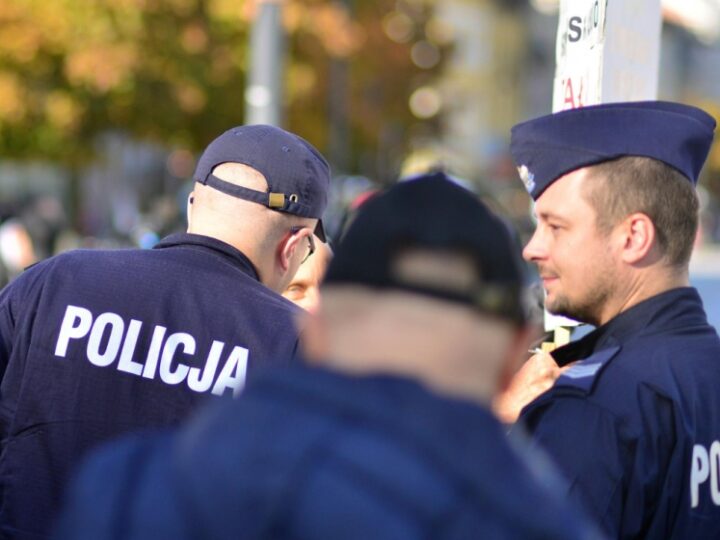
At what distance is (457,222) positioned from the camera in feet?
5.24

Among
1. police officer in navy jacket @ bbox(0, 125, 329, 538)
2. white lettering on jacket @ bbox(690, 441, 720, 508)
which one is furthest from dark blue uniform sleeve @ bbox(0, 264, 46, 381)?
white lettering on jacket @ bbox(690, 441, 720, 508)

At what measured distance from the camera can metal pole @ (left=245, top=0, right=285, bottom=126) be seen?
→ 10305mm

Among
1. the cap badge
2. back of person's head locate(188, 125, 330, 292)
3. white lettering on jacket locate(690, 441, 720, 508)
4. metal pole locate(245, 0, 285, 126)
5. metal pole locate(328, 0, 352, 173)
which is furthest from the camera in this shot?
metal pole locate(328, 0, 352, 173)

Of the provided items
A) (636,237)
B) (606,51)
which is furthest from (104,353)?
(606,51)

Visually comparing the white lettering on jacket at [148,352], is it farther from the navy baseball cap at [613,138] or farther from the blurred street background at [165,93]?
the blurred street background at [165,93]

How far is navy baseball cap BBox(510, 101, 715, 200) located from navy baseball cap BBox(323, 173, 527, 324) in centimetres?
110

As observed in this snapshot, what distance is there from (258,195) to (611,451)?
111 cm

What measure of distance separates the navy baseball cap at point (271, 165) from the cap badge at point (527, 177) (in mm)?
578

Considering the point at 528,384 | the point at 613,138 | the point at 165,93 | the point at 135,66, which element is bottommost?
the point at 528,384

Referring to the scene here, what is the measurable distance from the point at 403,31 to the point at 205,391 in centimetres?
3295

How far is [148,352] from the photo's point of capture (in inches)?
112

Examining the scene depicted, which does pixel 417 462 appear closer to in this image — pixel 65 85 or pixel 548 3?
pixel 65 85

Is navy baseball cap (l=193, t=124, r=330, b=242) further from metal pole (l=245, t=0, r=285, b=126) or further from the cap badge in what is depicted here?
metal pole (l=245, t=0, r=285, b=126)

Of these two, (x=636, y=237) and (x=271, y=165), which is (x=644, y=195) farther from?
(x=271, y=165)
